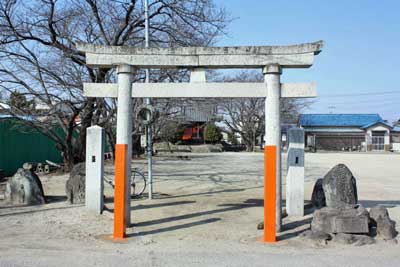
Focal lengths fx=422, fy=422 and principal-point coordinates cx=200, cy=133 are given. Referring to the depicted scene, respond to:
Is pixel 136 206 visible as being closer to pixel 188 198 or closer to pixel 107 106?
pixel 188 198

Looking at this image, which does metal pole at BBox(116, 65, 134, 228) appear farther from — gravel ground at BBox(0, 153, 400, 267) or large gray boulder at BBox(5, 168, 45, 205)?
large gray boulder at BBox(5, 168, 45, 205)

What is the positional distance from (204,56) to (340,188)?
4.21 m

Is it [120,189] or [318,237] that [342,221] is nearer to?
[318,237]

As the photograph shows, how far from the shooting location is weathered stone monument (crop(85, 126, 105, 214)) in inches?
379

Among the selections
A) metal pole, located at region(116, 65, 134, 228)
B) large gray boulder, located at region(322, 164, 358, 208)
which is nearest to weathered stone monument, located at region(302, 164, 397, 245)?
large gray boulder, located at region(322, 164, 358, 208)

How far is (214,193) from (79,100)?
8.15 metres

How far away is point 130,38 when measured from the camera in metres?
17.1

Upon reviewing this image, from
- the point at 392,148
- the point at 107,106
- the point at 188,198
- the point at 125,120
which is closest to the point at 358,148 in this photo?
the point at 392,148

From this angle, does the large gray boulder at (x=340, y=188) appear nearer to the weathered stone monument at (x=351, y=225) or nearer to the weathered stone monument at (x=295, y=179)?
the weathered stone monument at (x=295, y=179)

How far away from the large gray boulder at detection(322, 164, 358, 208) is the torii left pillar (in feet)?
14.5

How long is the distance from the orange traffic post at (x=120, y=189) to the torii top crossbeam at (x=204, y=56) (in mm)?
1648

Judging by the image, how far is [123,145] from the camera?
777 centimetres

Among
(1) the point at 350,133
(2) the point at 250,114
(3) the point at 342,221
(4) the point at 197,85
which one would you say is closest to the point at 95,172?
(4) the point at 197,85

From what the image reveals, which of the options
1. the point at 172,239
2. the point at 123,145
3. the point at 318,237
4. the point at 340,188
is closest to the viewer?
the point at 318,237
